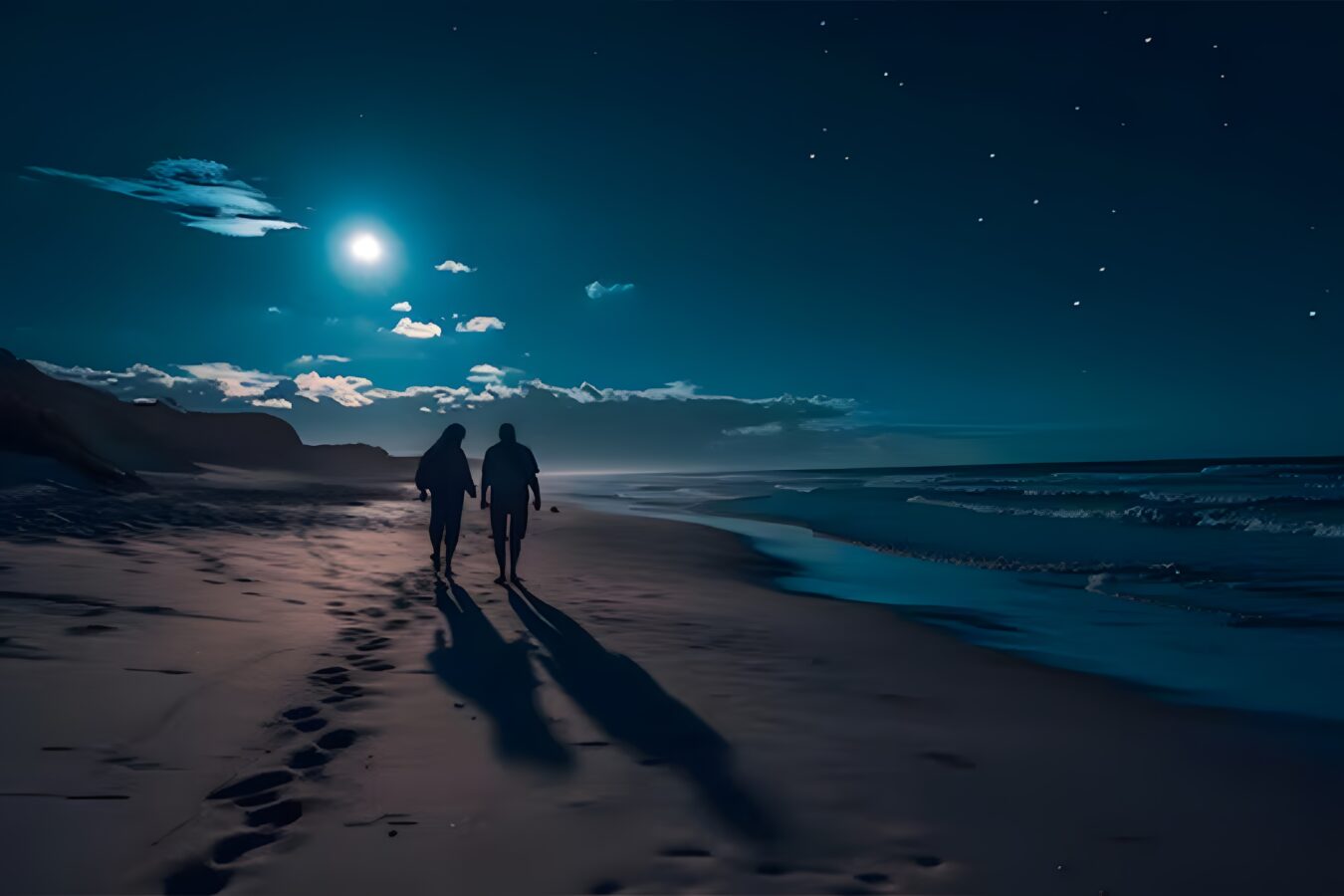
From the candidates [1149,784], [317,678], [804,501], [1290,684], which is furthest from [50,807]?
[804,501]

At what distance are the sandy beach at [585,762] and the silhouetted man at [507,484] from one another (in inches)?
92.1

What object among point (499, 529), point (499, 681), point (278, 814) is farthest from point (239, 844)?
point (499, 529)

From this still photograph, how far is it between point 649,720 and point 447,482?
6427 millimetres

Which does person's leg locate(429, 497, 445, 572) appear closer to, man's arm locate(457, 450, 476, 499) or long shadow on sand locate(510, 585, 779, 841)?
man's arm locate(457, 450, 476, 499)

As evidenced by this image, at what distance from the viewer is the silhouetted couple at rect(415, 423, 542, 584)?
30.9 ft

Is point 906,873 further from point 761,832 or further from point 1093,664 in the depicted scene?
point 1093,664

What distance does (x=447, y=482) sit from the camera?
385 inches

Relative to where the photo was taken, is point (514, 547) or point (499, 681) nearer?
point (499, 681)

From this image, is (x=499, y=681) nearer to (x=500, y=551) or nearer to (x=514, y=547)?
(x=500, y=551)

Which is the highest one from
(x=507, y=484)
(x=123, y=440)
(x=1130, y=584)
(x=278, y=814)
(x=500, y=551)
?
(x=123, y=440)

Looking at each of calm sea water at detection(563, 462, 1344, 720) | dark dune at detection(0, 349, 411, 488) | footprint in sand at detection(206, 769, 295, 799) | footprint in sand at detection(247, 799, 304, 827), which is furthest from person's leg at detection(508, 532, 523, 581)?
dark dune at detection(0, 349, 411, 488)

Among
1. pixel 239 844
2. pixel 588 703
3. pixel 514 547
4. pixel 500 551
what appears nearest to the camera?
pixel 239 844

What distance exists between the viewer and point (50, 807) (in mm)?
2732

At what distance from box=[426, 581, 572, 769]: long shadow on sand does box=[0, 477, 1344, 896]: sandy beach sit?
4cm
